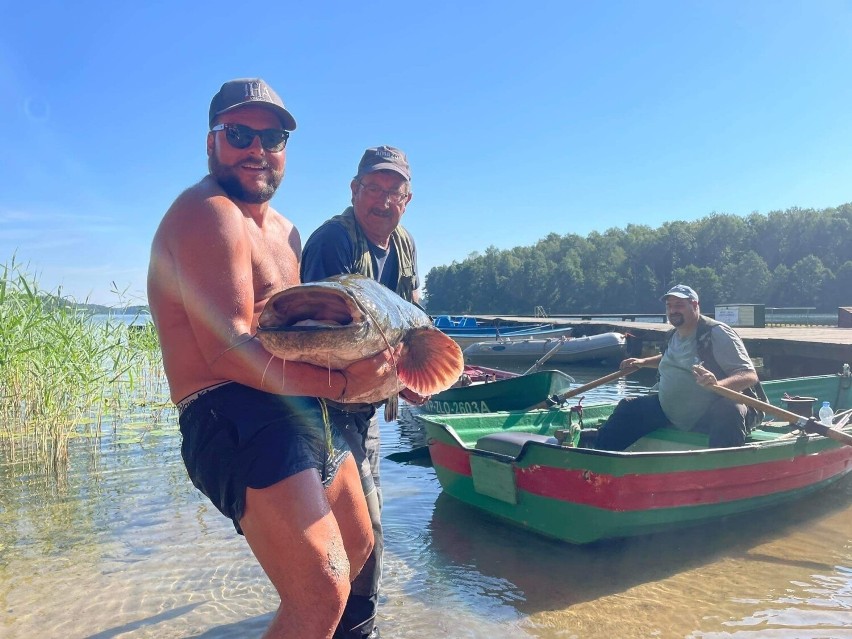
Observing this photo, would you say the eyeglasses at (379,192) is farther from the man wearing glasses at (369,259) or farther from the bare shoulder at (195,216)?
the bare shoulder at (195,216)

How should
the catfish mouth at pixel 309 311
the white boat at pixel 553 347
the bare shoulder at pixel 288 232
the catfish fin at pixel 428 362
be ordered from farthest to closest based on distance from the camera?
the white boat at pixel 553 347, the bare shoulder at pixel 288 232, the catfish fin at pixel 428 362, the catfish mouth at pixel 309 311

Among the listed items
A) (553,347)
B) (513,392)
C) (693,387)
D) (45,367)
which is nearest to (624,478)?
(693,387)

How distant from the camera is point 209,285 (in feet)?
6.18

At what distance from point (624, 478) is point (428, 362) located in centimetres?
346

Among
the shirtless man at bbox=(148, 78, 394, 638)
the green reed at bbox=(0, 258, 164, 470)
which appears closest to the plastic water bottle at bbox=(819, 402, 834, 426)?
the shirtless man at bbox=(148, 78, 394, 638)

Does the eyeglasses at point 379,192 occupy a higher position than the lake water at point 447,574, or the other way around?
the eyeglasses at point 379,192

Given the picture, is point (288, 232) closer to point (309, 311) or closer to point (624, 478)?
point (309, 311)

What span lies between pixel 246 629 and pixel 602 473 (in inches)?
111

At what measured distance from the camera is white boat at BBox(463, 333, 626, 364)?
22453 mm

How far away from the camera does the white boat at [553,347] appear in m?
22.5

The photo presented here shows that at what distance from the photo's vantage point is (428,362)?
2.19 metres

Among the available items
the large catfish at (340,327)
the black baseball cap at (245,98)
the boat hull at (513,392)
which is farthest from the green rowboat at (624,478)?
the black baseball cap at (245,98)

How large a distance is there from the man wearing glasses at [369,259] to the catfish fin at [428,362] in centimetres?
31

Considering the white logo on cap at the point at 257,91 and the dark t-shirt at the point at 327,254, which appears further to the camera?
the dark t-shirt at the point at 327,254
